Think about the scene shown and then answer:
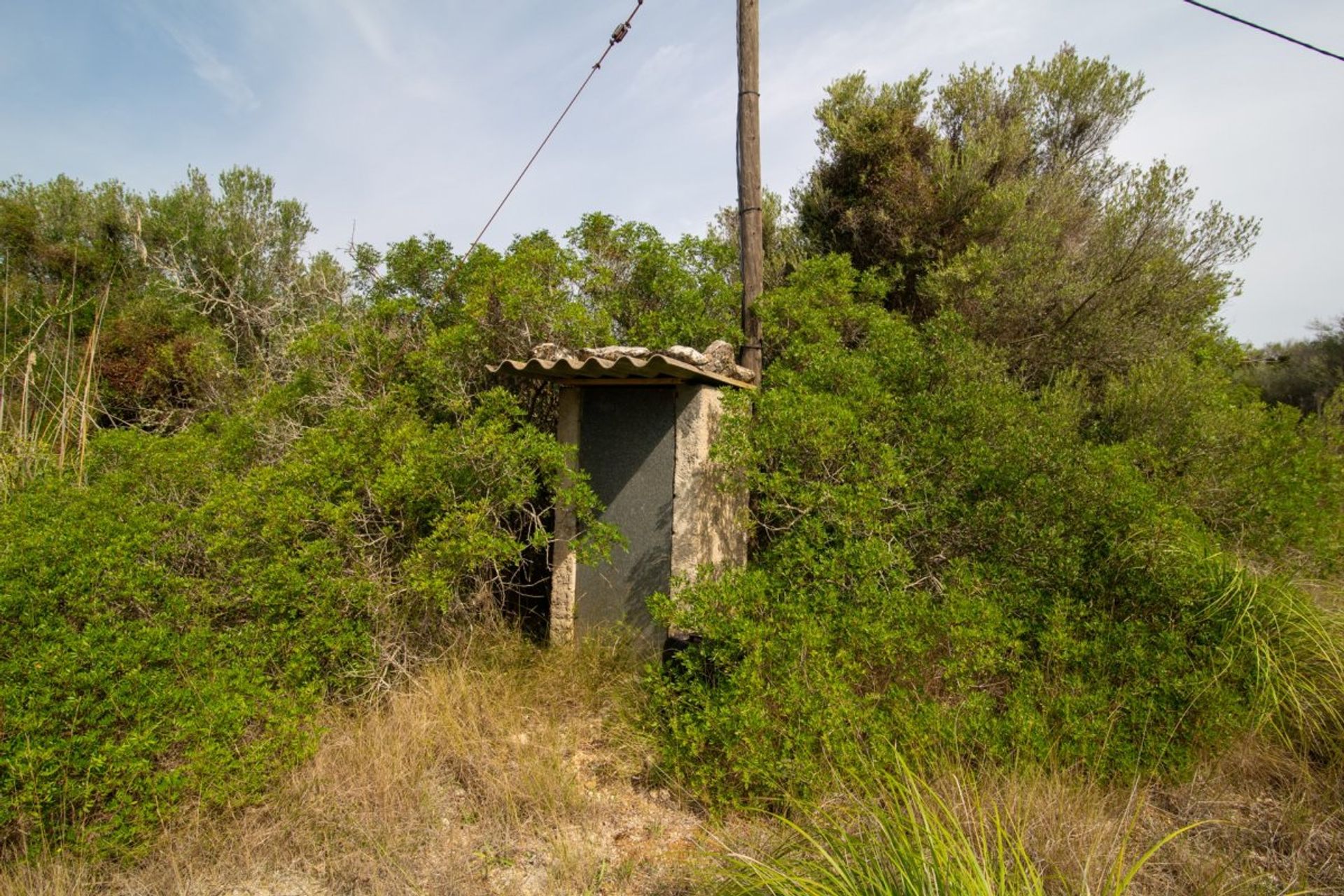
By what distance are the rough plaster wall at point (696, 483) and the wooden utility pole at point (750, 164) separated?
0.91m

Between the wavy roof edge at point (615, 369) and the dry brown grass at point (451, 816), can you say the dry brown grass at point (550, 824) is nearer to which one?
the dry brown grass at point (451, 816)

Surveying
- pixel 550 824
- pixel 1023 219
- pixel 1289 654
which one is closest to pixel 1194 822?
pixel 1289 654

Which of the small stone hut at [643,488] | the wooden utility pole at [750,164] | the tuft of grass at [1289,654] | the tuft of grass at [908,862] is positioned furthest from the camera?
the wooden utility pole at [750,164]

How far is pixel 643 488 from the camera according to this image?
4922 millimetres

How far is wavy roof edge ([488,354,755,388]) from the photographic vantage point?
4.42m

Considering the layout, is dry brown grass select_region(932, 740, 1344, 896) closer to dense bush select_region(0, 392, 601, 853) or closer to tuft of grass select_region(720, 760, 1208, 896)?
tuft of grass select_region(720, 760, 1208, 896)

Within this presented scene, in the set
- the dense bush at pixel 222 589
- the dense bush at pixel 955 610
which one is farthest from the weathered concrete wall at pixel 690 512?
the dense bush at pixel 222 589

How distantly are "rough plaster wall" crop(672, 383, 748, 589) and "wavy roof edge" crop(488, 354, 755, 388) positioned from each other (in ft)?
0.54

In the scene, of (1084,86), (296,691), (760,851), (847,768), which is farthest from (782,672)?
(1084,86)

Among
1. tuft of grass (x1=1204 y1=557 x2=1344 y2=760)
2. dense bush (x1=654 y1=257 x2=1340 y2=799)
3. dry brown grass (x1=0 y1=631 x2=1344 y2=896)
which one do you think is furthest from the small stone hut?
tuft of grass (x1=1204 y1=557 x2=1344 y2=760)

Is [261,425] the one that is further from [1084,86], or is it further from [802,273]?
[1084,86]

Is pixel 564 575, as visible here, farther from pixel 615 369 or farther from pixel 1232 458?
pixel 1232 458

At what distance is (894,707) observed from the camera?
3.46 metres

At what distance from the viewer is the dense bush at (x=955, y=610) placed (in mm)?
3402
